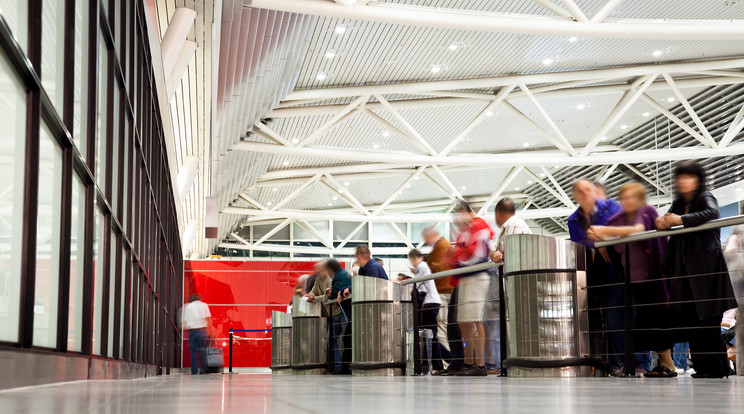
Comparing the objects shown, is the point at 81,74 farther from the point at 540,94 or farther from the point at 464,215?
the point at 540,94

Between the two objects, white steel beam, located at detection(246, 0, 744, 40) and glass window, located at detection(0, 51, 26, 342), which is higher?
white steel beam, located at detection(246, 0, 744, 40)

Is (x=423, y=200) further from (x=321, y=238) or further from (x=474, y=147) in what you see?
(x=474, y=147)

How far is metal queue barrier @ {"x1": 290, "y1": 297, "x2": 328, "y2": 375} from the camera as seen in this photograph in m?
11.6

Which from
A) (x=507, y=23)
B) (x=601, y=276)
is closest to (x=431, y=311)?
(x=601, y=276)

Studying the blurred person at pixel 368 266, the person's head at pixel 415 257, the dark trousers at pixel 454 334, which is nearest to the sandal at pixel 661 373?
the dark trousers at pixel 454 334

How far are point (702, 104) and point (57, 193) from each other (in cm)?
2259

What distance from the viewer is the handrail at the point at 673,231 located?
5145mm

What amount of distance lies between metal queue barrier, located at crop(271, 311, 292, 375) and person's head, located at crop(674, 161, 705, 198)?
9609 mm

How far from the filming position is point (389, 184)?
31.7 metres

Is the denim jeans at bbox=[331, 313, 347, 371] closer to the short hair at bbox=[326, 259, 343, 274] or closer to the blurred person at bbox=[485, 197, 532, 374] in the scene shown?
the short hair at bbox=[326, 259, 343, 274]

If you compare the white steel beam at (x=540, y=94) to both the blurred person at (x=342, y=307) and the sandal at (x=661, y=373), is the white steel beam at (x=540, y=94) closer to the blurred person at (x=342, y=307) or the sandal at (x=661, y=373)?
the blurred person at (x=342, y=307)

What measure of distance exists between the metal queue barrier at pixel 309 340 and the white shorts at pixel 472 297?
A: 4.54m

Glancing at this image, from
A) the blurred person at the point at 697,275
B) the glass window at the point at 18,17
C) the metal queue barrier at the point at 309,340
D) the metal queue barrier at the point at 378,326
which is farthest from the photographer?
the metal queue barrier at the point at 309,340

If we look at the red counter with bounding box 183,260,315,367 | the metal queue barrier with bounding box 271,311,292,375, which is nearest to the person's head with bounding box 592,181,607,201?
the metal queue barrier with bounding box 271,311,292,375
